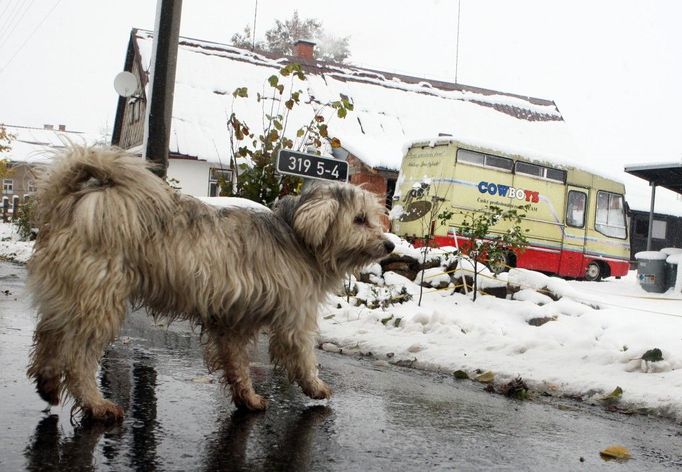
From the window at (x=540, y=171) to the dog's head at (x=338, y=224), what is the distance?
17.0 m

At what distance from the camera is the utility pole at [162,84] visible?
1109 cm

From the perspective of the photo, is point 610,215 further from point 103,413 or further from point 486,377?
point 103,413

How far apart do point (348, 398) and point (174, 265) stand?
5.67ft

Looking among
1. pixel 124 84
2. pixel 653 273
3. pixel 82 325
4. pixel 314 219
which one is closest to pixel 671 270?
pixel 653 273

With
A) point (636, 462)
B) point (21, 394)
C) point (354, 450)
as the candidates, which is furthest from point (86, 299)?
point (636, 462)

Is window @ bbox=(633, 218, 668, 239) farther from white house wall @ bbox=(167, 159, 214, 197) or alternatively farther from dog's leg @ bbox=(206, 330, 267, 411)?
dog's leg @ bbox=(206, 330, 267, 411)

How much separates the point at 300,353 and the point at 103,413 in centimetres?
127

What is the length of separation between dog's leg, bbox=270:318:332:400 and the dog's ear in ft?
1.60

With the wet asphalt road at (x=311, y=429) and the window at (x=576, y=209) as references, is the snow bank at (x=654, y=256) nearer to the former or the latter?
the window at (x=576, y=209)

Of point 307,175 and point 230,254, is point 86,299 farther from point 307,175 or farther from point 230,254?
point 307,175

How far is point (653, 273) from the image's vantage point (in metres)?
19.7

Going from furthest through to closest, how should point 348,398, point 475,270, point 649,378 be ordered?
1. point 475,270
2. point 649,378
3. point 348,398

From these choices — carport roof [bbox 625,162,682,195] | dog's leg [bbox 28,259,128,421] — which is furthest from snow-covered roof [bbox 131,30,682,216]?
dog's leg [bbox 28,259,128,421]

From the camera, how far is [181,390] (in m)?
5.07
